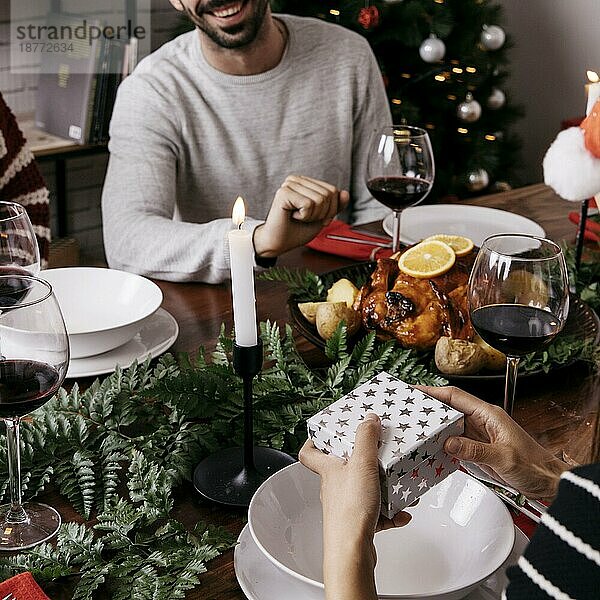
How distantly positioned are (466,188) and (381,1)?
872mm

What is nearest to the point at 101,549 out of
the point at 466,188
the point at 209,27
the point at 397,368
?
the point at 397,368

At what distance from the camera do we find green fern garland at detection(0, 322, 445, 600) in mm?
855

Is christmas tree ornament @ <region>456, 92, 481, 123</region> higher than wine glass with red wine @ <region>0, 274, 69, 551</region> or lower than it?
lower

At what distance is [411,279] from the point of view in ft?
4.29

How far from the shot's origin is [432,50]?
3148 mm

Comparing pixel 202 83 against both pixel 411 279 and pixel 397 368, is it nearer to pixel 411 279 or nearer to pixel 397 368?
pixel 411 279

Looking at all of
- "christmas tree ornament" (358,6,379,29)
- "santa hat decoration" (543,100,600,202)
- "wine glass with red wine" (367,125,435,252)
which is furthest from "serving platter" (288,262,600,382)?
"christmas tree ornament" (358,6,379,29)

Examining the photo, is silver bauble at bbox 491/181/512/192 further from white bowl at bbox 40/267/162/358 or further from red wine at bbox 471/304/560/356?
red wine at bbox 471/304/560/356

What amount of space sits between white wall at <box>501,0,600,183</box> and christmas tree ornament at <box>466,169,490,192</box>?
2.51 ft

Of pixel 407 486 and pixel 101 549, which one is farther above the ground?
pixel 407 486

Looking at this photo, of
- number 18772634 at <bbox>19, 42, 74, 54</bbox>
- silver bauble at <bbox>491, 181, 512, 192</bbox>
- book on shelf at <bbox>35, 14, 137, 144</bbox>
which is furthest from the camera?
silver bauble at <bbox>491, 181, 512, 192</bbox>

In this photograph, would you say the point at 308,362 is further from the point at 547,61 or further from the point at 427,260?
the point at 547,61

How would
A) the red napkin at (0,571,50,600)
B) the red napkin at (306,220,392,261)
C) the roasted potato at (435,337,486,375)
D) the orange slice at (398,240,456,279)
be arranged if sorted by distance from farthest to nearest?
the red napkin at (306,220,392,261) < the orange slice at (398,240,456,279) < the roasted potato at (435,337,486,375) < the red napkin at (0,571,50,600)

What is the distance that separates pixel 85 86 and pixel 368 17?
102 centimetres
